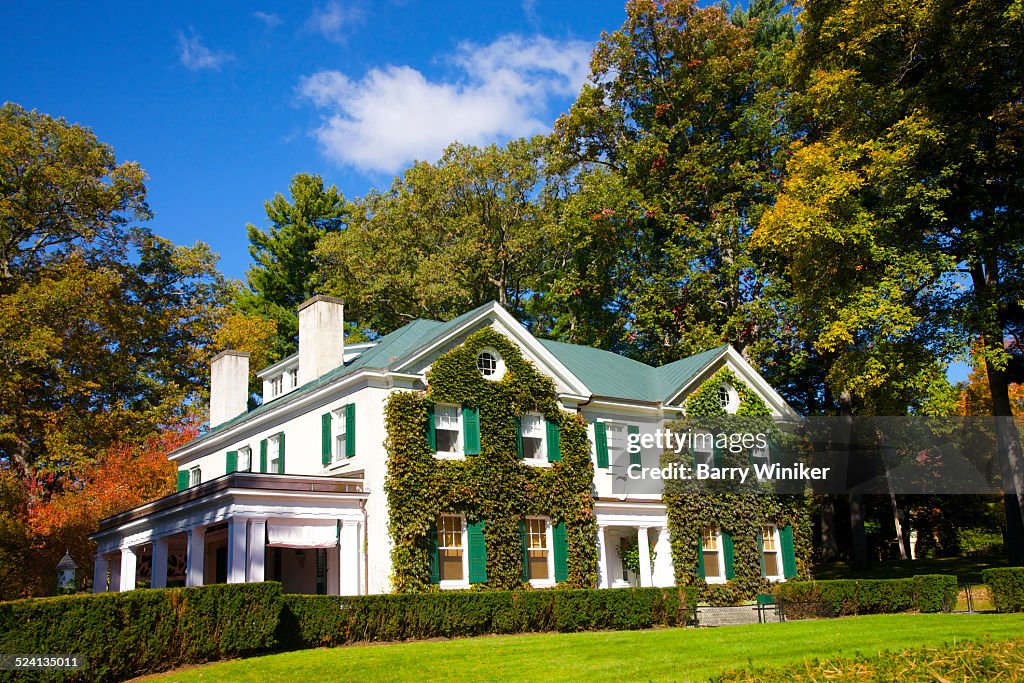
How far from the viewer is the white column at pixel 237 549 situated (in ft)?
70.5

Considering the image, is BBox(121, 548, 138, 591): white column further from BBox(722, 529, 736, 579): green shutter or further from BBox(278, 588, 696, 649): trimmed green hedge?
BBox(722, 529, 736, 579): green shutter

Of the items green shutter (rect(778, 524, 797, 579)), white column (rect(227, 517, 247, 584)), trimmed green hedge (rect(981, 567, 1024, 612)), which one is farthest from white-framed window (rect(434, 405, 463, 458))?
trimmed green hedge (rect(981, 567, 1024, 612))

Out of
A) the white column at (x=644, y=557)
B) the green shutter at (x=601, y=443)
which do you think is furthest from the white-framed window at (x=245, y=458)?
the white column at (x=644, y=557)

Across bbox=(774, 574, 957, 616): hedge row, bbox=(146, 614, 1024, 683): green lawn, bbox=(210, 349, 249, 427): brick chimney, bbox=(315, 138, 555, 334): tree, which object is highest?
bbox=(315, 138, 555, 334): tree

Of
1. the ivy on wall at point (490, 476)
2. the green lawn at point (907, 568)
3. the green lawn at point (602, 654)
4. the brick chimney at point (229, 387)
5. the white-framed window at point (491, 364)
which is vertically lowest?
the green lawn at point (602, 654)

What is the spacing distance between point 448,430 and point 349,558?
438 cm

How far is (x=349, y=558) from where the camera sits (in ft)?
75.6

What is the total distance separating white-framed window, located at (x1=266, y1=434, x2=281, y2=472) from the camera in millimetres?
28156

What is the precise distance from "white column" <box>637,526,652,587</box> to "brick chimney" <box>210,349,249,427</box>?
15.0 metres

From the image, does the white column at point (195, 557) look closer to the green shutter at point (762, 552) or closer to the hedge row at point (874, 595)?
the hedge row at point (874, 595)

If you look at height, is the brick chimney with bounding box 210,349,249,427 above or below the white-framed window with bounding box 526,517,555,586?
above

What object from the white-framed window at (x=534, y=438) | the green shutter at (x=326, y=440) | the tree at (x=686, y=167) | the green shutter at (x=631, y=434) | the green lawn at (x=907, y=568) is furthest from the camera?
the tree at (x=686, y=167)

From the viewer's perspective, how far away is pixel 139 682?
14.5 metres

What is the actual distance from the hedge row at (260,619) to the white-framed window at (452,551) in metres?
3.64
